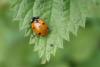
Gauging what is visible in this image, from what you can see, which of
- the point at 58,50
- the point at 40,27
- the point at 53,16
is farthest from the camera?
the point at 58,50

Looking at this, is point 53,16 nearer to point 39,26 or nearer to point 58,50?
point 39,26

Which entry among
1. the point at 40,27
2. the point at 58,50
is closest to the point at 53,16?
the point at 40,27

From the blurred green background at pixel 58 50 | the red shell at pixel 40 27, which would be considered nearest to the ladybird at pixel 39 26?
the red shell at pixel 40 27

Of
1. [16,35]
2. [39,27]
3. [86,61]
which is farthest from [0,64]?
[39,27]

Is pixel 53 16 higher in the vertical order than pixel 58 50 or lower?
higher

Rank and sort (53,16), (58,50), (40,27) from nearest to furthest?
(53,16) → (40,27) → (58,50)

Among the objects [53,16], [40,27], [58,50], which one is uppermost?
[53,16]

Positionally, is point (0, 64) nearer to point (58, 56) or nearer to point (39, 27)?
point (58, 56)

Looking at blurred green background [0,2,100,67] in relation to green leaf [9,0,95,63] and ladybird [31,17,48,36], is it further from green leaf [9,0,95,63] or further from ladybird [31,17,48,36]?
green leaf [9,0,95,63]
